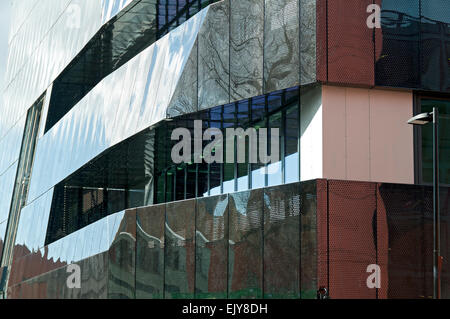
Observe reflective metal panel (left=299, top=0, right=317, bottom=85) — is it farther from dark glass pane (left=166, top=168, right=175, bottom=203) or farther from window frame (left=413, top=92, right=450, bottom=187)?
dark glass pane (left=166, top=168, right=175, bottom=203)

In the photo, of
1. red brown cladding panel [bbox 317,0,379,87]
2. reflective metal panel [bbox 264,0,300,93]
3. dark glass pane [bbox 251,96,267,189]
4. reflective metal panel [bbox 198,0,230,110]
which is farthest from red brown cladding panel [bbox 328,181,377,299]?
reflective metal panel [bbox 198,0,230,110]

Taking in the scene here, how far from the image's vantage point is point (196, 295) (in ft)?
80.2

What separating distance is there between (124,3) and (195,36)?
622 cm

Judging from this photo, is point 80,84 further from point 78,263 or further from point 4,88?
point 4,88

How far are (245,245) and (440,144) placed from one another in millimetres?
5560

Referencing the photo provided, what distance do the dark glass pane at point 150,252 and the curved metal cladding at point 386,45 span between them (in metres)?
7.78

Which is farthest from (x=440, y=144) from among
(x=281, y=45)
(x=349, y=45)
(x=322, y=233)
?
(x=281, y=45)

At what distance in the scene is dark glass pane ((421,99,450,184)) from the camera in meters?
22.5

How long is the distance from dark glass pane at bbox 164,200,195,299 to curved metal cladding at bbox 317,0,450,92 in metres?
6.13

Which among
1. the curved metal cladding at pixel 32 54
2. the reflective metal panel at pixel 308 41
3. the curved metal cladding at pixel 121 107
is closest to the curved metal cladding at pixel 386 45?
the reflective metal panel at pixel 308 41

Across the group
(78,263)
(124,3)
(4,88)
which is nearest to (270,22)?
(124,3)

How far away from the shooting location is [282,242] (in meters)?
21.5

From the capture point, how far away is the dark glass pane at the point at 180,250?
→ 25047 mm

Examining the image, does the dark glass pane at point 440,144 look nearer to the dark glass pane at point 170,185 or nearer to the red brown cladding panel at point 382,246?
the red brown cladding panel at point 382,246
